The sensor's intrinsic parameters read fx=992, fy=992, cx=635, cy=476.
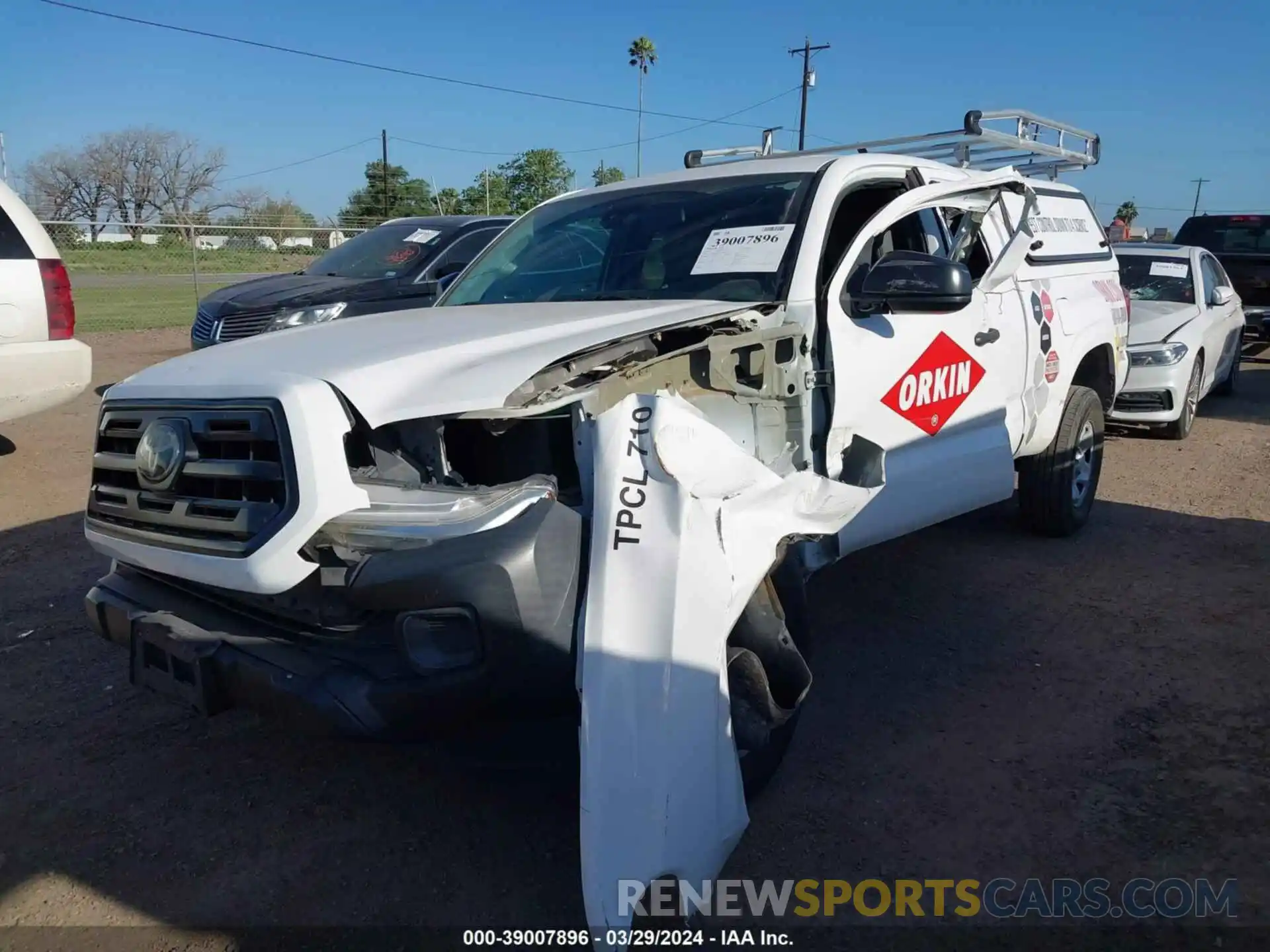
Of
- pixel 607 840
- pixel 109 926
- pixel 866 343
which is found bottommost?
pixel 109 926

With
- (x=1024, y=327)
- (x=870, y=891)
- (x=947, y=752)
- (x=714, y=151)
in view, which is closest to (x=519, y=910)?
(x=870, y=891)

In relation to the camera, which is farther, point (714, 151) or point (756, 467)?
point (714, 151)

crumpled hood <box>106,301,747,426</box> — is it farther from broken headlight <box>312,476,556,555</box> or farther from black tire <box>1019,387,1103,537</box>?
black tire <box>1019,387,1103,537</box>

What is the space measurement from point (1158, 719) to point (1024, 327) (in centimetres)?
197

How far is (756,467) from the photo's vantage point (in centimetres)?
278

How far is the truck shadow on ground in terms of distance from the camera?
274 centimetres

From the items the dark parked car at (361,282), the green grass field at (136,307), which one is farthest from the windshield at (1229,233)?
the green grass field at (136,307)

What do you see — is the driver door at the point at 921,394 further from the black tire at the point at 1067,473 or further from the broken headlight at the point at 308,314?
the broken headlight at the point at 308,314

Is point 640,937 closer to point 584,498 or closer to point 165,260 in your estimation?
point 584,498

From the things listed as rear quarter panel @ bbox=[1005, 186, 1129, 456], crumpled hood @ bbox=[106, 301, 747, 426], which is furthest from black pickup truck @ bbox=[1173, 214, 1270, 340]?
crumpled hood @ bbox=[106, 301, 747, 426]

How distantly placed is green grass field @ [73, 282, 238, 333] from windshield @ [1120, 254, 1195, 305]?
13.3m

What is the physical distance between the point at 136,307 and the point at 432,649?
20.6 meters

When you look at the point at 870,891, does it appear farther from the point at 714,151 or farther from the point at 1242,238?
the point at 1242,238

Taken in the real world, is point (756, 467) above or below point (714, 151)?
below
